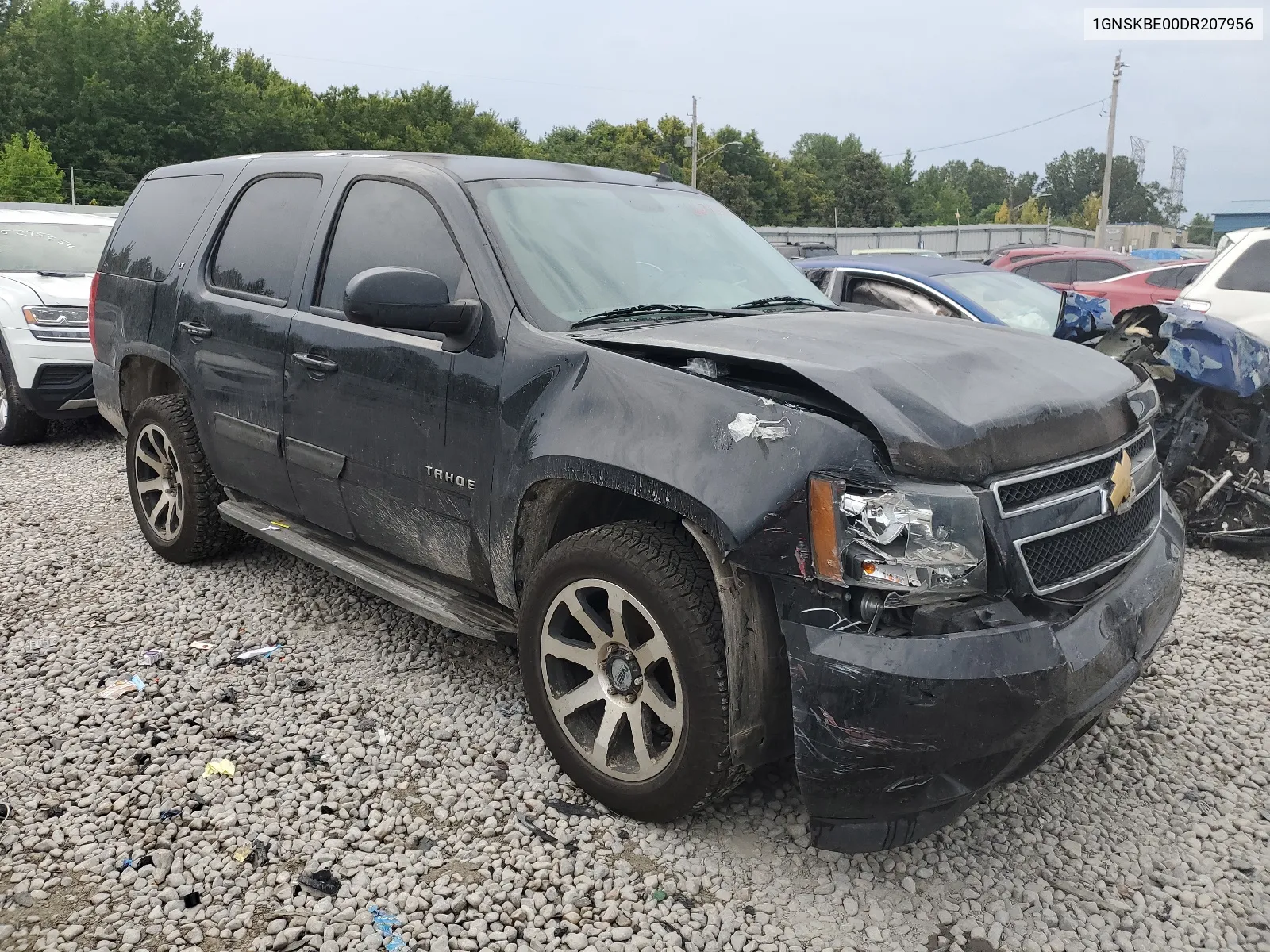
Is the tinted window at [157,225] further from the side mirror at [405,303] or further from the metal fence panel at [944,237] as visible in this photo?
the metal fence panel at [944,237]

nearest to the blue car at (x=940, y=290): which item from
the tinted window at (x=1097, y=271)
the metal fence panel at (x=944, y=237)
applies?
the tinted window at (x=1097, y=271)

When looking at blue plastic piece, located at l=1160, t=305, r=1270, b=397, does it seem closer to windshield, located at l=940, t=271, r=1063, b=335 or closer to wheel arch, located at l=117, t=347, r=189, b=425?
windshield, located at l=940, t=271, r=1063, b=335

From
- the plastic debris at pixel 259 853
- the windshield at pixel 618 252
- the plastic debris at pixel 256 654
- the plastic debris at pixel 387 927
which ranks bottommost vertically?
the plastic debris at pixel 387 927

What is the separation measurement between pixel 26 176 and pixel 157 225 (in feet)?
99.6

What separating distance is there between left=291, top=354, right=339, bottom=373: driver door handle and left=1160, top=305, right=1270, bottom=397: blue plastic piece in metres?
4.37

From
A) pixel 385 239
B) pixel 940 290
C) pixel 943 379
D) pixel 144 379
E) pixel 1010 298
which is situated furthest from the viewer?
pixel 1010 298

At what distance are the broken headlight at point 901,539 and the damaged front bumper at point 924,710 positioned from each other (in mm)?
116

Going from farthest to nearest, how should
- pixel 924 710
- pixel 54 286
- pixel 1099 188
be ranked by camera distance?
1. pixel 1099 188
2. pixel 54 286
3. pixel 924 710

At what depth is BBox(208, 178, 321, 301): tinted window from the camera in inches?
159

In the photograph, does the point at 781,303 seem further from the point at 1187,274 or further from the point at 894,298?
the point at 1187,274

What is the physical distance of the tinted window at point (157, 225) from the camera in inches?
187

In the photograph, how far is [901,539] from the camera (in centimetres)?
233

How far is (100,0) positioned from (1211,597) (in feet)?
203

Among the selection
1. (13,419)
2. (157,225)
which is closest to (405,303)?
(157,225)
